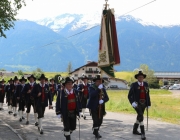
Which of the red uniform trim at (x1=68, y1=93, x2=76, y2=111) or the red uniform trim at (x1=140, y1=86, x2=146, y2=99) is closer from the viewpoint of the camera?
the red uniform trim at (x1=68, y1=93, x2=76, y2=111)

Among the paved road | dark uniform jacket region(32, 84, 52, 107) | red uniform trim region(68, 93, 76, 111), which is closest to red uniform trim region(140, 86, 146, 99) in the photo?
the paved road

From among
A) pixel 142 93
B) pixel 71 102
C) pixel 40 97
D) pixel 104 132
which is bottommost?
pixel 104 132

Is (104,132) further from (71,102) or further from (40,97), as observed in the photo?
(71,102)

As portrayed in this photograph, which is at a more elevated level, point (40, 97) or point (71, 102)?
point (40, 97)

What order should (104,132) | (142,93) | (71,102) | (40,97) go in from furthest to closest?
(40,97)
(104,132)
(142,93)
(71,102)

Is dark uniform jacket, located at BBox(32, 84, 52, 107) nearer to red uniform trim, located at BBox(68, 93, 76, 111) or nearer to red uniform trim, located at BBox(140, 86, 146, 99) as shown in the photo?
red uniform trim, located at BBox(68, 93, 76, 111)

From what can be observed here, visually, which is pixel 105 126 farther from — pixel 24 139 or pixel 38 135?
pixel 24 139

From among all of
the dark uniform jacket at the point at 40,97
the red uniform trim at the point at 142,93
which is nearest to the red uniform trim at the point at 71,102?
the red uniform trim at the point at 142,93

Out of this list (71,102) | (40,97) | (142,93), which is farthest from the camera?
(40,97)

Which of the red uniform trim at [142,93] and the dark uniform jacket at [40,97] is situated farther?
the dark uniform jacket at [40,97]

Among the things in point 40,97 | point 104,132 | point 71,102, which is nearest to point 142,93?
point 104,132

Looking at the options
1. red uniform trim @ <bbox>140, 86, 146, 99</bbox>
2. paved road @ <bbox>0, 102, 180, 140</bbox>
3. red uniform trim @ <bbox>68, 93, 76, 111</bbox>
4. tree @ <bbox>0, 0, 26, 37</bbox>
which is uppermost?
tree @ <bbox>0, 0, 26, 37</bbox>

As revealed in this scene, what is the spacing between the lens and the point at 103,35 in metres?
12.0

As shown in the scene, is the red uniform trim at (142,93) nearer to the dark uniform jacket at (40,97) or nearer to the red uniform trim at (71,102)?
the red uniform trim at (71,102)
